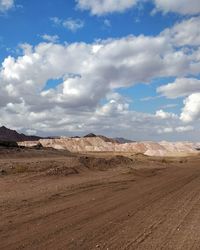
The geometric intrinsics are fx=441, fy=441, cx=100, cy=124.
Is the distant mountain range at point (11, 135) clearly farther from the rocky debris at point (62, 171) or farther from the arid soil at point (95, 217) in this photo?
the arid soil at point (95, 217)

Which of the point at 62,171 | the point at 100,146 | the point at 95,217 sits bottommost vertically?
the point at 95,217

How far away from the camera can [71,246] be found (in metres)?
10.6

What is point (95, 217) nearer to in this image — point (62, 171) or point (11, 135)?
point (62, 171)

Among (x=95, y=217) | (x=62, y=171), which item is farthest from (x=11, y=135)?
(x=95, y=217)

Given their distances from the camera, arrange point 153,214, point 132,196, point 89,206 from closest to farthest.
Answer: point 153,214, point 89,206, point 132,196

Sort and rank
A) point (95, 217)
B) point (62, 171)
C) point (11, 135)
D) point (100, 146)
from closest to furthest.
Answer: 1. point (95, 217)
2. point (62, 171)
3. point (100, 146)
4. point (11, 135)

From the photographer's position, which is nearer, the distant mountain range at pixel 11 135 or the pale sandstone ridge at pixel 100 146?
the pale sandstone ridge at pixel 100 146

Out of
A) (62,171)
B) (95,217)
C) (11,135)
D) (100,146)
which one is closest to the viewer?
(95,217)

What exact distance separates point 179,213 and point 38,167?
67.3 ft

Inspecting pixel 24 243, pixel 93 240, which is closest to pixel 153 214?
pixel 93 240

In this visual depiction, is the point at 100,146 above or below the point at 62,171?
above

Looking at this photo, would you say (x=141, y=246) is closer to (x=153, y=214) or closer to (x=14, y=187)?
(x=153, y=214)

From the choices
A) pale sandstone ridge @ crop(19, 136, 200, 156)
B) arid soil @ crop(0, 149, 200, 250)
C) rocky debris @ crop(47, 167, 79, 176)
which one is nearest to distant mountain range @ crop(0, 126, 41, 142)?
pale sandstone ridge @ crop(19, 136, 200, 156)

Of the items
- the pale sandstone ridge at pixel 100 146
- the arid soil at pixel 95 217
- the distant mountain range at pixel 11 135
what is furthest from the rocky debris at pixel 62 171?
the distant mountain range at pixel 11 135
